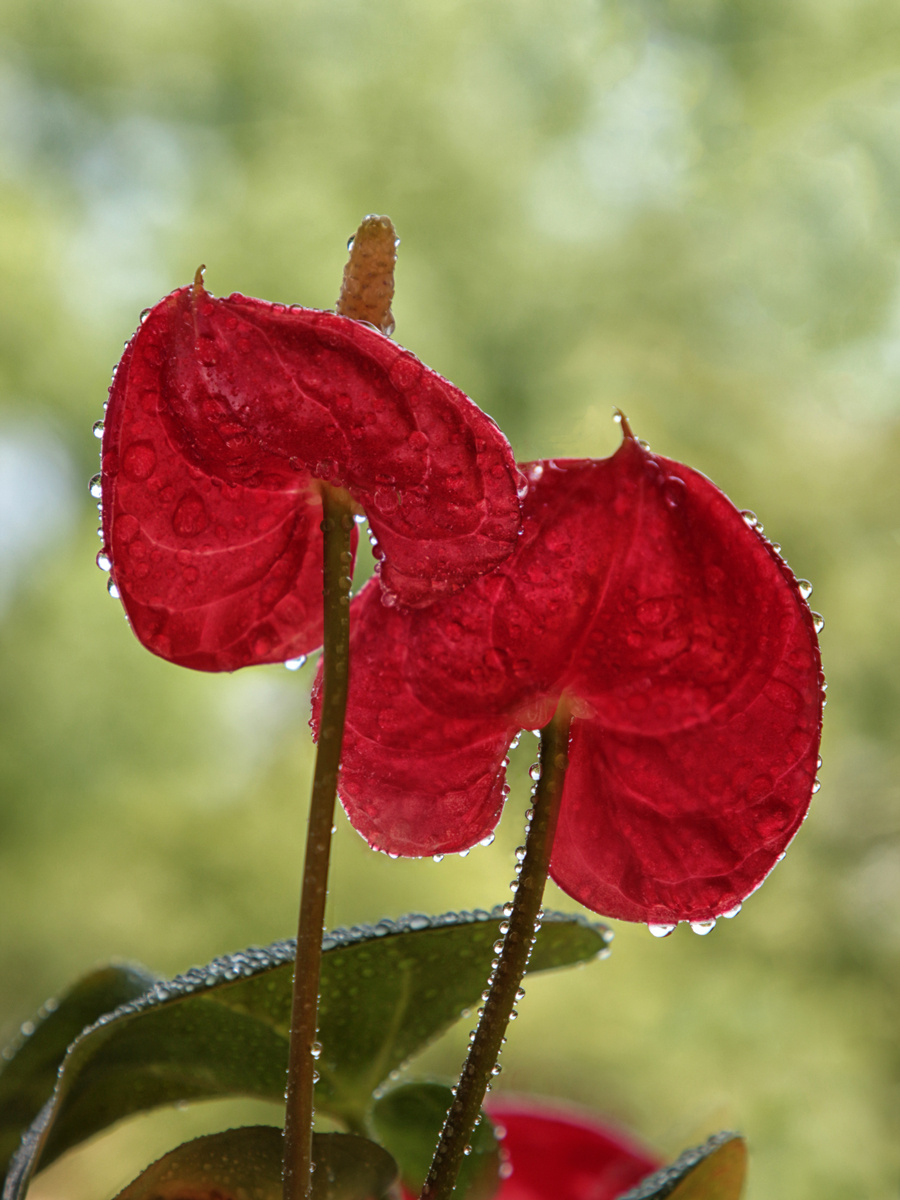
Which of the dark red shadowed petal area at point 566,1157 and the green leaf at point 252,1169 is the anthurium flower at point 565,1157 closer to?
the dark red shadowed petal area at point 566,1157

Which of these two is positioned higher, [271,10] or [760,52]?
[271,10]

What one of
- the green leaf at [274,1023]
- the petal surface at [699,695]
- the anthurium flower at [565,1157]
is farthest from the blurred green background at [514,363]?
the petal surface at [699,695]

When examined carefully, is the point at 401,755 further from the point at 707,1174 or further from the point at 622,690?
the point at 707,1174

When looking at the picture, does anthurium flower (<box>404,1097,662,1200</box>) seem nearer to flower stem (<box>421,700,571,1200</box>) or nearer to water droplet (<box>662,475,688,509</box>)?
flower stem (<box>421,700,571,1200</box>)

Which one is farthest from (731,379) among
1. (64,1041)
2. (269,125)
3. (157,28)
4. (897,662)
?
(64,1041)

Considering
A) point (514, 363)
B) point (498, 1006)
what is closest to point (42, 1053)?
point (498, 1006)

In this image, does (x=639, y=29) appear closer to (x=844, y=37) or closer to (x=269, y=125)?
(x=844, y=37)

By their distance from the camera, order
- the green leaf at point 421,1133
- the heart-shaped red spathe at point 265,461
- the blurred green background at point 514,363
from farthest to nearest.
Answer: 1. the blurred green background at point 514,363
2. the green leaf at point 421,1133
3. the heart-shaped red spathe at point 265,461
